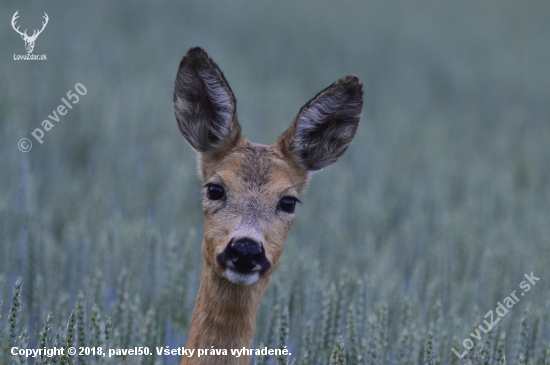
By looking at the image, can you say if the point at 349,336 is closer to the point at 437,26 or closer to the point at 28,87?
the point at 28,87

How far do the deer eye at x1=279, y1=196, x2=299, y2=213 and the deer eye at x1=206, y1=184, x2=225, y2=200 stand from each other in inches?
12.8

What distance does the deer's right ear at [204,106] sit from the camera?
358cm

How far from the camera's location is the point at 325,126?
390cm

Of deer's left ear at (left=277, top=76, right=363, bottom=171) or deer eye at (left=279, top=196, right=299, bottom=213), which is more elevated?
deer's left ear at (left=277, top=76, right=363, bottom=171)

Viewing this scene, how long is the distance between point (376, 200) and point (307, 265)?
246cm

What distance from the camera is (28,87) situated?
27.0 feet

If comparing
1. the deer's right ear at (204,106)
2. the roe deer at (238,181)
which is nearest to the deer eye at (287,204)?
the roe deer at (238,181)

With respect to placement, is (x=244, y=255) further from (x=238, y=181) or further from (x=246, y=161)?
(x=246, y=161)

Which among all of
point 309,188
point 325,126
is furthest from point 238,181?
point 309,188

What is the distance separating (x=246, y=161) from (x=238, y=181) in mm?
181

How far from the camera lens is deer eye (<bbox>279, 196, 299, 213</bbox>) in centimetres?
349

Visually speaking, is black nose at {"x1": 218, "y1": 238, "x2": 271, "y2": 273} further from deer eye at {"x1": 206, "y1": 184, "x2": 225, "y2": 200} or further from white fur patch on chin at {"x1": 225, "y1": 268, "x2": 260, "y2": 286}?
deer eye at {"x1": 206, "y1": 184, "x2": 225, "y2": 200}

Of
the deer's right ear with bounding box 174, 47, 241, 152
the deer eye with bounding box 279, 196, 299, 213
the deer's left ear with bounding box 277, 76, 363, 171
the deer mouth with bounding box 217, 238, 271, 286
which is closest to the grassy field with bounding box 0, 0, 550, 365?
the deer mouth with bounding box 217, 238, 271, 286

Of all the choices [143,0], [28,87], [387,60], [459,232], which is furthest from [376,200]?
[143,0]
